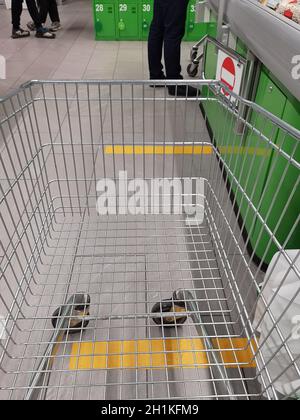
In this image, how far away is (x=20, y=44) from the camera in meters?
5.79

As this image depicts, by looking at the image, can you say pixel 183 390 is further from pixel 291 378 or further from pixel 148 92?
pixel 148 92

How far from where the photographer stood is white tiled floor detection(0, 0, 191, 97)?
4.57 m

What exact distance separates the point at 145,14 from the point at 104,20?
73cm

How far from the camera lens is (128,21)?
5.94 m

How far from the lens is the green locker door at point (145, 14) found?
5.68 meters

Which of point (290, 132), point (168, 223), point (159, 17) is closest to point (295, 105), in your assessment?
point (290, 132)

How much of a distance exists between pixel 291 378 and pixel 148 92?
11.8 feet

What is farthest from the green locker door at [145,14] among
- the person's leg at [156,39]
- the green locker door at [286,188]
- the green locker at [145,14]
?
the green locker door at [286,188]

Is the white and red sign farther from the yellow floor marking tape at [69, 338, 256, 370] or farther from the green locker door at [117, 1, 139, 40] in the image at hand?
the green locker door at [117, 1, 139, 40]

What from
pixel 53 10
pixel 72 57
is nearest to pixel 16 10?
pixel 53 10

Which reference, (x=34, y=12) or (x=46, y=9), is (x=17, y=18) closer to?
(x=34, y=12)

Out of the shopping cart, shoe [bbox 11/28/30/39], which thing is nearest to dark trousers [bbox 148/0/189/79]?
A: the shopping cart

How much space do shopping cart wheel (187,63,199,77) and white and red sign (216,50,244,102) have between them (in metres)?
2.16

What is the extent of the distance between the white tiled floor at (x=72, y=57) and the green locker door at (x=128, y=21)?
0.64 feet
